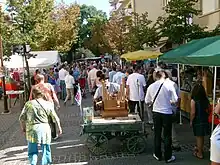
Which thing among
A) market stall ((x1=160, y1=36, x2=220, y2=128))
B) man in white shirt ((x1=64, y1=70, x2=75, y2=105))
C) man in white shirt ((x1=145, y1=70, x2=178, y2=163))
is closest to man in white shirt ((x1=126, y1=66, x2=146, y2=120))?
market stall ((x1=160, y1=36, x2=220, y2=128))

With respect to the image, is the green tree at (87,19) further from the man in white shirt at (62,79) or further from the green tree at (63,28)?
the man in white shirt at (62,79)

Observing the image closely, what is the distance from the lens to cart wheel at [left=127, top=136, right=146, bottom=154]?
827cm

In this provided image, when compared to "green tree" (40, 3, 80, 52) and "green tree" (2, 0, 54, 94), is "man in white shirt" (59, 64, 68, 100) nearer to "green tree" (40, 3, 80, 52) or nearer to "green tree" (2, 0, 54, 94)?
"green tree" (2, 0, 54, 94)

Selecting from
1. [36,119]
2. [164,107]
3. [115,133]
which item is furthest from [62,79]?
[36,119]

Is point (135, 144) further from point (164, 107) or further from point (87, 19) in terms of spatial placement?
point (87, 19)

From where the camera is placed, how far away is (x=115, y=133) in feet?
27.6

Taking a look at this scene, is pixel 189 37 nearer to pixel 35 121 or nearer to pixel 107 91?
pixel 107 91

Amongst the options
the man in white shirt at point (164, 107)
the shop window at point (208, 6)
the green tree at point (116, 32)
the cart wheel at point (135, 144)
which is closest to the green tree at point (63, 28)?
the green tree at point (116, 32)

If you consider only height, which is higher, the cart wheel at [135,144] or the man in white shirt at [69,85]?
the man in white shirt at [69,85]

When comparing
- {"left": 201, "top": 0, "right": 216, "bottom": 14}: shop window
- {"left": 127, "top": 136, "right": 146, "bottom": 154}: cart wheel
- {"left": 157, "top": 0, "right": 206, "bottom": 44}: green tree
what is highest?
{"left": 201, "top": 0, "right": 216, "bottom": 14}: shop window

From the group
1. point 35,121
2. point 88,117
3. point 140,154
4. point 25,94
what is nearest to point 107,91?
point 88,117

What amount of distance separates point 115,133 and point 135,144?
0.50 metres

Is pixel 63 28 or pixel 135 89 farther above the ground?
pixel 63 28

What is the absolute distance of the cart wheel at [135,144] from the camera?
325 inches
